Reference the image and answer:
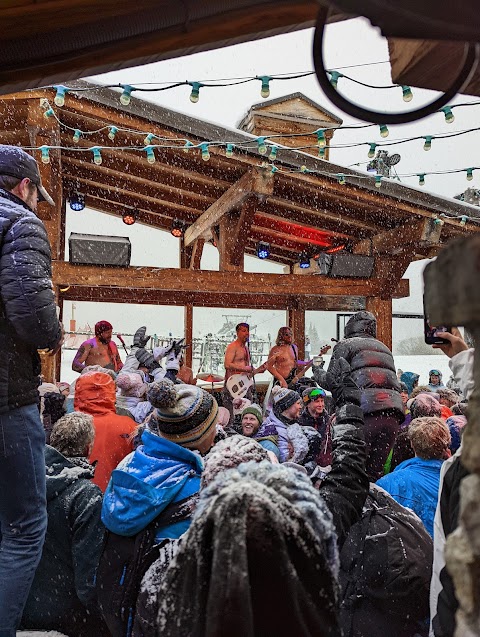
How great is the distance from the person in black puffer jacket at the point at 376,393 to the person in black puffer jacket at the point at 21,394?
7.87 ft

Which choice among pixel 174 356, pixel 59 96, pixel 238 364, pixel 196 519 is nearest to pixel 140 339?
pixel 174 356

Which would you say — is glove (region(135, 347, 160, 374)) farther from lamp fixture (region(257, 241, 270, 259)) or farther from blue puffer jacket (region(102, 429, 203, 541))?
lamp fixture (region(257, 241, 270, 259))

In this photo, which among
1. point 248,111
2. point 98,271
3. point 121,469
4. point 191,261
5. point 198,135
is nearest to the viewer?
point 121,469

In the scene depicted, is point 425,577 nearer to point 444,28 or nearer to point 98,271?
point 444,28

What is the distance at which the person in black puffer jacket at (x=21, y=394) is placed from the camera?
1.95m

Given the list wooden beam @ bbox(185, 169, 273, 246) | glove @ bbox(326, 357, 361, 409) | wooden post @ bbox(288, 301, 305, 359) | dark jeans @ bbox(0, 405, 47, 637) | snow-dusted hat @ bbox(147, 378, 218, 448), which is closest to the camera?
dark jeans @ bbox(0, 405, 47, 637)

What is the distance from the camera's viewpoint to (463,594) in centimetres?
63

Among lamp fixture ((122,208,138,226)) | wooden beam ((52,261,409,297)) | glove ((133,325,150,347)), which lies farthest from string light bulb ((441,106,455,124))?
lamp fixture ((122,208,138,226))

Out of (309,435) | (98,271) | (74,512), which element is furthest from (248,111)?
(74,512)

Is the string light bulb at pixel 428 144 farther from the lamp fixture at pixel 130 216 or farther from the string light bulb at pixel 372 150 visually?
the lamp fixture at pixel 130 216

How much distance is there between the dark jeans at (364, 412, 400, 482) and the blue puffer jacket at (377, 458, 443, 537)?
1.17 m

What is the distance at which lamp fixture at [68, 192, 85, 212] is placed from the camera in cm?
1016

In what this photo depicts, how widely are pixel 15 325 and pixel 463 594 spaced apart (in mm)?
1776

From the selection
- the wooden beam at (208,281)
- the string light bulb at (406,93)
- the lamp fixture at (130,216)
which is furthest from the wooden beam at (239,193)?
the string light bulb at (406,93)
